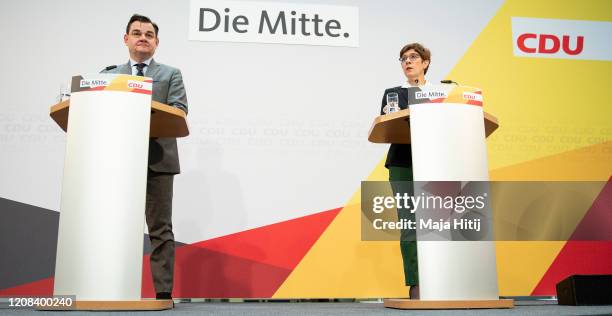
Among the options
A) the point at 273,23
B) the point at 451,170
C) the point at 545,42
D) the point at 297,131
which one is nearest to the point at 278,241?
the point at 297,131

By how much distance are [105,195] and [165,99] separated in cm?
84

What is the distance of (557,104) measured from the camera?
4074mm

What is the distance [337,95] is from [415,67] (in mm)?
894

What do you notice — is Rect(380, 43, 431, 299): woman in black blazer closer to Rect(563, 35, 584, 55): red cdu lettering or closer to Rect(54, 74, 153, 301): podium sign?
Rect(54, 74, 153, 301): podium sign

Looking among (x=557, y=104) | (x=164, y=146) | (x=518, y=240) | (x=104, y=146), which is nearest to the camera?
(x=104, y=146)

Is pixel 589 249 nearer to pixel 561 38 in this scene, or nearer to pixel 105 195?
pixel 561 38

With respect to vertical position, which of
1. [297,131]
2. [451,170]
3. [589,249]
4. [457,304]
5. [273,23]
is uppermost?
[273,23]

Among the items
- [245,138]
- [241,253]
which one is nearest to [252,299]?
[241,253]

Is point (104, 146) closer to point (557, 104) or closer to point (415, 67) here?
point (415, 67)

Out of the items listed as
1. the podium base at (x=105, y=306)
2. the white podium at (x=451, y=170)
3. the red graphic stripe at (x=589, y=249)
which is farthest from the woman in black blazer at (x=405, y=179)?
the red graphic stripe at (x=589, y=249)

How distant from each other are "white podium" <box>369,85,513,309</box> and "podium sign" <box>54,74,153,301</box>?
3.38 feet

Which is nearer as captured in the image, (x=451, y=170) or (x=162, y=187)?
(x=451, y=170)

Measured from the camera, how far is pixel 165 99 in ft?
8.72

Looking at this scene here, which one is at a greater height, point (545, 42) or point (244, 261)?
point (545, 42)
